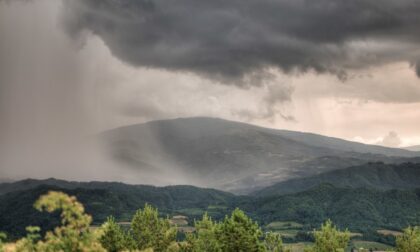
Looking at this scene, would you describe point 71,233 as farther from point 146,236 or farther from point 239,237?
point 146,236

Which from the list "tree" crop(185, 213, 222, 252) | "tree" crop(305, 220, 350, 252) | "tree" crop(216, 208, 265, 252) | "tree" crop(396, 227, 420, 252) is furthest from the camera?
"tree" crop(396, 227, 420, 252)

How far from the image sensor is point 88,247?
27.7 meters

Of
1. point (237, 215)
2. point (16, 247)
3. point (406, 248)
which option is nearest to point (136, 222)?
point (237, 215)

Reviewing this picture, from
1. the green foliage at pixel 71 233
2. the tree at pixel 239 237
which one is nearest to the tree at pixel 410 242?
the tree at pixel 239 237

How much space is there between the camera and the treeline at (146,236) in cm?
2773

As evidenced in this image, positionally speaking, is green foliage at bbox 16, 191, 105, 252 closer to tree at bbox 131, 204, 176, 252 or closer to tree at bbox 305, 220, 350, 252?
tree at bbox 305, 220, 350, 252

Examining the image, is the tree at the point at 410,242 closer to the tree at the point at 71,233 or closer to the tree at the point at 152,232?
the tree at the point at 152,232

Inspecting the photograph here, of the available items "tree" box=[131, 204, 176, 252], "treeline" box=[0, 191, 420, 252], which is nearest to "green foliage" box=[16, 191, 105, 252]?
"treeline" box=[0, 191, 420, 252]

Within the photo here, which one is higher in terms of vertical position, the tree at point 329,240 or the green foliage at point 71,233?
the green foliage at point 71,233

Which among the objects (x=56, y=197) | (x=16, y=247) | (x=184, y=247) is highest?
(x=56, y=197)

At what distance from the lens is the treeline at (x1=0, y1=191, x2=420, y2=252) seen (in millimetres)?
27734

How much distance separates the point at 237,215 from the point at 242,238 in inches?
216

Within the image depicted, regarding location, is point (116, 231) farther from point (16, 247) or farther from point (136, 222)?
point (16, 247)

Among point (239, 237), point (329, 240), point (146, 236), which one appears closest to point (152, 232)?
point (146, 236)
